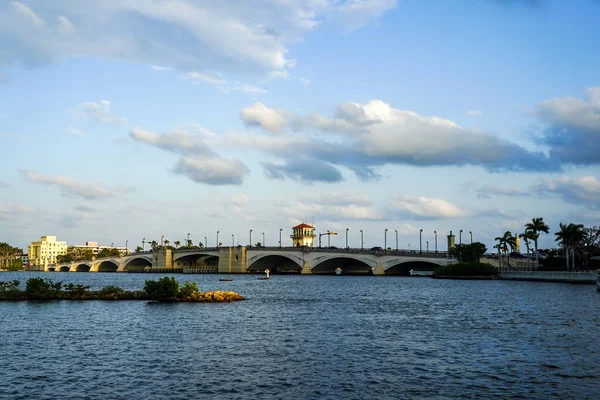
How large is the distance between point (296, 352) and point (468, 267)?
116010 mm

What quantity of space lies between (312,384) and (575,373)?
16501 mm

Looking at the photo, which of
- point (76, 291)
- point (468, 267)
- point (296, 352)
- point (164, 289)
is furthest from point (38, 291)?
point (468, 267)

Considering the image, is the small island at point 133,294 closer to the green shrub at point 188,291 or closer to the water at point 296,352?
the green shrub at point 188,291

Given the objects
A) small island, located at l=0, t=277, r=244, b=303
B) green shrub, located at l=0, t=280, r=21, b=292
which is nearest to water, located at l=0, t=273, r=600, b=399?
small island, located at l=0, t=277, r=244, b=303

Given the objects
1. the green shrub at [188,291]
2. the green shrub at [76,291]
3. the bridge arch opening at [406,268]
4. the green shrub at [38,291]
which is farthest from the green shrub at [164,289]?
the bridge arch opening at [406,268]

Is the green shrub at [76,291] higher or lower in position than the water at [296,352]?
higher

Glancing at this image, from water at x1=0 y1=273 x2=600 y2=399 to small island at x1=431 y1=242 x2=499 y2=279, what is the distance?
76.6 metres

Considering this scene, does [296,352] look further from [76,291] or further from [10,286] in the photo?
[10,286]

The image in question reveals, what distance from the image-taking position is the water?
29.6 metres

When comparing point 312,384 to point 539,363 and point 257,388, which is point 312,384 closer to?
point 257,388

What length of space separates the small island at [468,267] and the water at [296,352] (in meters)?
76.6

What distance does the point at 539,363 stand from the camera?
3619cm

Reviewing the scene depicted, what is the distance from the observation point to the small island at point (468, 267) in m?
145

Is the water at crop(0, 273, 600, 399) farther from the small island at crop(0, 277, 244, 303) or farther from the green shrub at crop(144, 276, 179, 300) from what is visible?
the small island at crop(0, 277, 244, 303)
